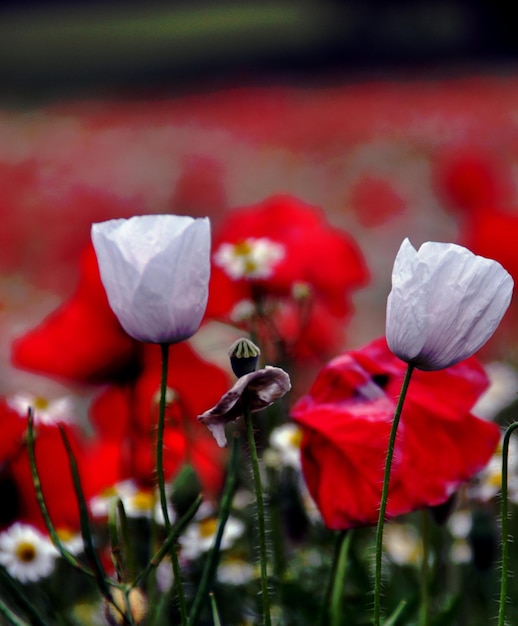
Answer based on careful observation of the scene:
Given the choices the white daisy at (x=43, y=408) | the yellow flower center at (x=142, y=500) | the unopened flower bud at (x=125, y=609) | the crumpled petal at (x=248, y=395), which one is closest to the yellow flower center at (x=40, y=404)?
the white daisy at (x=43, y=408)

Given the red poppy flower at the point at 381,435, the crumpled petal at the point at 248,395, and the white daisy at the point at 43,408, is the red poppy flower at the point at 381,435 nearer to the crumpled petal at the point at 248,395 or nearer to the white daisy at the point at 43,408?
the crumpled petal at the point at 248,395

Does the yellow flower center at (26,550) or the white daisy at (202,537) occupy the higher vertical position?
the white daisy at (202,537)

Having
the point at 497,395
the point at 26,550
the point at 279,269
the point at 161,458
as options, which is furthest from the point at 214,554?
the point at 497,395

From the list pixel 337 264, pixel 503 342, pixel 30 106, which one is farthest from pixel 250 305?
pixel 30 106

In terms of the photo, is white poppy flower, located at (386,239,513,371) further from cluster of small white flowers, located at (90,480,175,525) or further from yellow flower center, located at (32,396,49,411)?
yellow flower center, located at (32,396,49,411)

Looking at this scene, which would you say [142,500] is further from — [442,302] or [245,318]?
[442,302]
